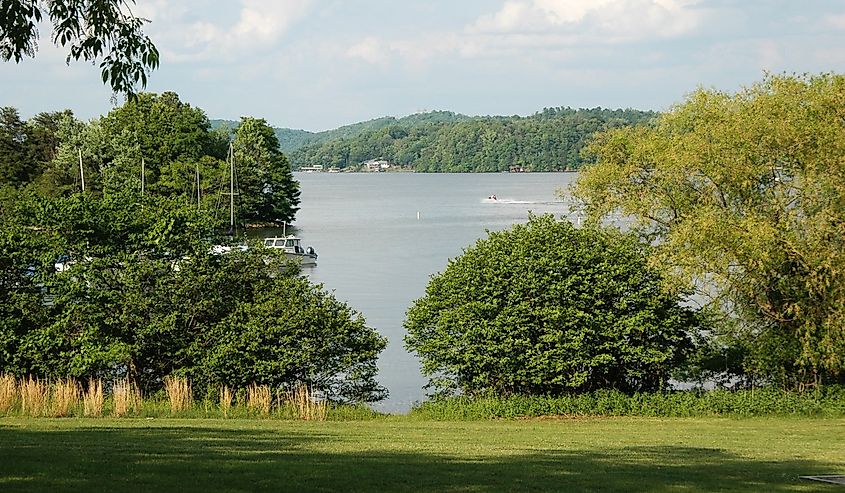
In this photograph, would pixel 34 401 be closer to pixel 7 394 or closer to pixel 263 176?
pixel 7 394

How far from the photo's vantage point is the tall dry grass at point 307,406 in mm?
22234

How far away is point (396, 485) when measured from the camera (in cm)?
1091

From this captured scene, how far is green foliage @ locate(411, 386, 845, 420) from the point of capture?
24234 millimetres

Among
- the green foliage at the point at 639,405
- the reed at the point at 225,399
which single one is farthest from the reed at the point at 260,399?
the green foliage at the point at 639,405

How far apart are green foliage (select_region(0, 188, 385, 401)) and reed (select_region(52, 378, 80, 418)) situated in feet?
5.61

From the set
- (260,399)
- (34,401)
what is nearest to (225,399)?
(260,399)

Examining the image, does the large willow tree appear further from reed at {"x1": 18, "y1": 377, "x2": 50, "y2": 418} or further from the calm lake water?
reed at {"x1": 18, "y1": 377, "x2": 50, "y2": 418}

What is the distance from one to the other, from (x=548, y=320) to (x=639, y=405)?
9.55ft

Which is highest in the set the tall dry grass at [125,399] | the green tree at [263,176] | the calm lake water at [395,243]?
the green tree at [263,176]

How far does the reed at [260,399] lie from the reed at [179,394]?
1.28 meters

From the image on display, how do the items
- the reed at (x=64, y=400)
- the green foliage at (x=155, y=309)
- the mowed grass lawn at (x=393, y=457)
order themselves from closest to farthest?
the mowed grass lawn at (x=393, y=457) → the reed at (x=64, y=400) → the green foliage at (x=155, y=309)

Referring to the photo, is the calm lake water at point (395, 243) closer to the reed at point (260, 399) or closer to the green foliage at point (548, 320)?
the green foliage at point (548, 320)

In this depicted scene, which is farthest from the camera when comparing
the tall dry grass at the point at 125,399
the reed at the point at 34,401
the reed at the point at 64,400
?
the tall dry grass at the point at 125,399

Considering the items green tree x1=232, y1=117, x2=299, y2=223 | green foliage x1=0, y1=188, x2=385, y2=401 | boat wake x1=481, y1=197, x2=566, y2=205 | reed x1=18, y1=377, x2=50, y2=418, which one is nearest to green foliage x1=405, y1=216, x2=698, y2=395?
green foliage x1=0, y1=188, x2=385, y2=401
